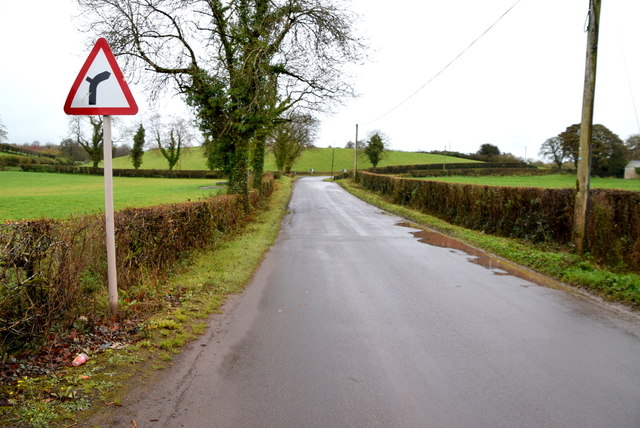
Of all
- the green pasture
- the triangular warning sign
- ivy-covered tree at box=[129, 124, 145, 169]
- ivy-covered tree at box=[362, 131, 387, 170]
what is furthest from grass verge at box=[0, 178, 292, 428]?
ivy-covered tree at box=[129, 124, 145, 169]

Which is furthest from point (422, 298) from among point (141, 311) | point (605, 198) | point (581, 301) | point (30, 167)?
point (30, 167)

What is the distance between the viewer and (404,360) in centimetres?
450

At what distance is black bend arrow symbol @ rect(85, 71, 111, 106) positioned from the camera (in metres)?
4.89

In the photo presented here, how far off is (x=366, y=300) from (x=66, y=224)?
4.29 metres

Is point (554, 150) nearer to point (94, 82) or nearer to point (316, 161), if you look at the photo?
point (316, 161)

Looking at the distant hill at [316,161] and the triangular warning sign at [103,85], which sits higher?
the distant hill at [316,161]

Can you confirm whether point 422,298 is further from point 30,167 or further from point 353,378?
point 30,167

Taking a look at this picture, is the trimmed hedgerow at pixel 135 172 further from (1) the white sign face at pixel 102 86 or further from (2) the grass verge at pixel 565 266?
(1) the white sign face at pixel 102 86

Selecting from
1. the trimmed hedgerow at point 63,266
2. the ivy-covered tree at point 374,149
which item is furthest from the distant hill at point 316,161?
the trimmed hedgerow at point 63,266

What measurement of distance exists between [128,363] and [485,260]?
8.62 meters

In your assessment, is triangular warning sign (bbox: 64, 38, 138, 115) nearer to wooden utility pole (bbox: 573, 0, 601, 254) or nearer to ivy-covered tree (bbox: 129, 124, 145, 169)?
wooden utility pole (bbox: 573, 0, 601, 254)

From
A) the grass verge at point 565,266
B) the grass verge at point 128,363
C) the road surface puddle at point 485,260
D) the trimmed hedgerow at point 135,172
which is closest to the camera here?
the grass verge at point 128,363

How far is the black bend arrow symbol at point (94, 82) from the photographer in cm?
489

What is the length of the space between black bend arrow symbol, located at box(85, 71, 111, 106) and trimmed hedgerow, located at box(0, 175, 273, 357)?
1439 mm
